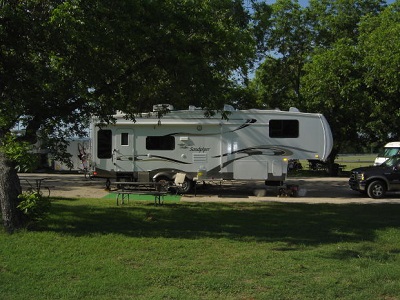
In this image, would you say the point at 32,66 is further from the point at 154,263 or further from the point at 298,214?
the point at 298,214

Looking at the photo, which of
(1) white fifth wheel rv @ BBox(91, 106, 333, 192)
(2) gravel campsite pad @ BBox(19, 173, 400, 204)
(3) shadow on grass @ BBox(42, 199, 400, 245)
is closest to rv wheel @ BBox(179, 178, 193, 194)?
(1) white fifth wheel rv @ BBox(91, 106, 333, 192)

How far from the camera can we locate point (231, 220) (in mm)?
10445

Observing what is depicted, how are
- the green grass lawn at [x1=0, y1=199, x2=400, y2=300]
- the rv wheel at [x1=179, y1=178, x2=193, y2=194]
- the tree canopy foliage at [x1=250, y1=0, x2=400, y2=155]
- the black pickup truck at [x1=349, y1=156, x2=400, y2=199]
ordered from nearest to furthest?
the green grass lawn at [x1=0, y1=199, x2=400, y2=300] < the black pickup truck at [x1=349, y1=156, x2=400, y2=199] < the rv wheel at [x1=179, y1=178, x2=193, y2=194] < the tree canopy foliage at [x1=250, y1=0, x2=400, y2=155]

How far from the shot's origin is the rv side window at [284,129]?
1666 cm

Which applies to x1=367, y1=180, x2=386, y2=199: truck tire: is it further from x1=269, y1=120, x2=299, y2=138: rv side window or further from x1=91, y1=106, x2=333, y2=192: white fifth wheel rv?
x1=269, y1=120, x2=299, y2=138: rv side window

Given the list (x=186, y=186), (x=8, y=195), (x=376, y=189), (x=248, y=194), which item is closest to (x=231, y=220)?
(x=8, y=195)

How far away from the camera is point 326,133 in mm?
16547

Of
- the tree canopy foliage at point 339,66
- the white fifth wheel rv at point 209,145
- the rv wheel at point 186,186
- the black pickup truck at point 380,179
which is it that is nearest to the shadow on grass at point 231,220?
the black pickup truck at point 380,179

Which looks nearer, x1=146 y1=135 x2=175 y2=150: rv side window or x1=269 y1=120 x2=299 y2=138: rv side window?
x1=269 y1=120 x2=299 y2=138: rv side window

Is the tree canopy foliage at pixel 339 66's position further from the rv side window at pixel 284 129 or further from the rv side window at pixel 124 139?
the rv side window at pixel 124 139

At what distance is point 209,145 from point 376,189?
6.25 metres

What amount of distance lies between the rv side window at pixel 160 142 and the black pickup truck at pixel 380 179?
706 cm

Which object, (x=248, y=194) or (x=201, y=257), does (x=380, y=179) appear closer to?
(x=248, y=194)

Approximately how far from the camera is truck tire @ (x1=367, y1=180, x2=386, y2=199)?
53.1ft
